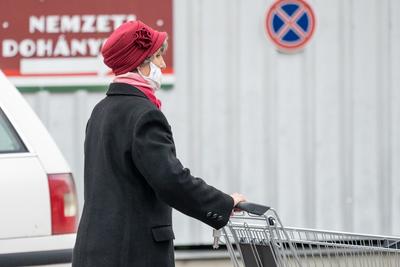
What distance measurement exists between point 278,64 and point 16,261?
3.53m

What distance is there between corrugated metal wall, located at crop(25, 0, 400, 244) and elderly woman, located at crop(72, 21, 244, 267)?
3.65m

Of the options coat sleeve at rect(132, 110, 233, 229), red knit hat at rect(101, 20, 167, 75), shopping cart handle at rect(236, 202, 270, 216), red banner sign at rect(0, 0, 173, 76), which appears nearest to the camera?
shopping cart handle at rect(236, 202, 270, 216)

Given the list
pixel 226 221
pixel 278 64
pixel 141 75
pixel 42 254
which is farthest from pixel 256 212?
pixel 278 64

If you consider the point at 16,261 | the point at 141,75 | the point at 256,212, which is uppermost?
the point at 141,75

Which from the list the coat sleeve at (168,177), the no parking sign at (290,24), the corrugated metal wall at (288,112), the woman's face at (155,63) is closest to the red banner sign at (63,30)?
the corrugated metal wall at (288,112)

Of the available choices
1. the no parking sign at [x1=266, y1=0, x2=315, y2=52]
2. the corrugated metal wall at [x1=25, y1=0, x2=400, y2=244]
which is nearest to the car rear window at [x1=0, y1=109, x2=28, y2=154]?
the corrugated metal wall at [x1=25, y1=0, x2=400, y2=244]

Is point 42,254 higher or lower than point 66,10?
lower

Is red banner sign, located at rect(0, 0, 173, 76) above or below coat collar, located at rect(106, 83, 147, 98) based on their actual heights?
above

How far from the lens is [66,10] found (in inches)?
299

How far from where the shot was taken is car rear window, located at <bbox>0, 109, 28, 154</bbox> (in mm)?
4781

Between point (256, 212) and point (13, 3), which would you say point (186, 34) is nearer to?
point (13, 3)

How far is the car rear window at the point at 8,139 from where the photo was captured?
4781 mm

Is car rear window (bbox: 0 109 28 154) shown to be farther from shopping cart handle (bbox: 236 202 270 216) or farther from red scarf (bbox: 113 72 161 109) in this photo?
shopping cart handle (bbox: 236 202 270 216)

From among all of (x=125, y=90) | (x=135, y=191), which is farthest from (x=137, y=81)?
(x=135, y=191)
